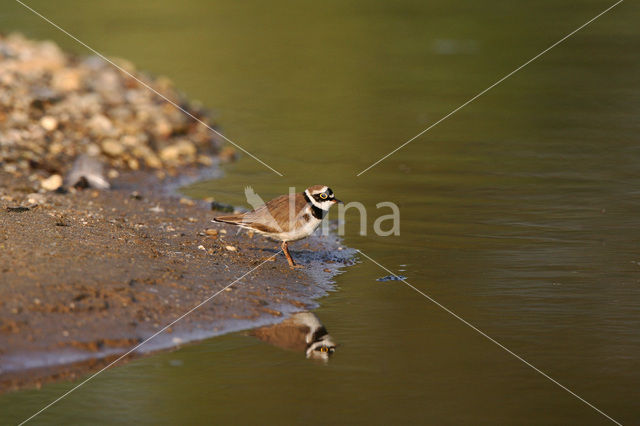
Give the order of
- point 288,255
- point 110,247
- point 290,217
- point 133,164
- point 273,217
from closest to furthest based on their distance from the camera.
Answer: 1. point 110,247
2. point 290,217
3. point 273,217
4. point 288,255
5. point 133,164

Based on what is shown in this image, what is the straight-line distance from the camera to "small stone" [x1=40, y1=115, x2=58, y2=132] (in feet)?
37.0

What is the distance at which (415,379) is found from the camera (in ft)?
18.0

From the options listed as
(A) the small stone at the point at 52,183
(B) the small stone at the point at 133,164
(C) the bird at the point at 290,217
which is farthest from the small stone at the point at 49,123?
(C) the bird at the point at 290,217

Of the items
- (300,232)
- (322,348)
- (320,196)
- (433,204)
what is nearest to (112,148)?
(433,204)

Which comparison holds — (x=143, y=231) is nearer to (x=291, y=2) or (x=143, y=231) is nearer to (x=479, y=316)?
(x=479, y=316)

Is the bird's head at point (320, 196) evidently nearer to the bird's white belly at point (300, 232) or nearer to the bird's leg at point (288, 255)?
the bird's white belly at point (300, 232)

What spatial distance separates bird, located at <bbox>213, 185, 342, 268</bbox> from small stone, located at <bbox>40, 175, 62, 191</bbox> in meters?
2.44

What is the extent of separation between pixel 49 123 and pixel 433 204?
16.5 ft

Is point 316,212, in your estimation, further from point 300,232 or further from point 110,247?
point 110,247

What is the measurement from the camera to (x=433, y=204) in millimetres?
9711

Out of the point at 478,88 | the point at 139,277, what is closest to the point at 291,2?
the point at 478,88

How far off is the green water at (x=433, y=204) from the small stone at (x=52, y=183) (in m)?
1.68

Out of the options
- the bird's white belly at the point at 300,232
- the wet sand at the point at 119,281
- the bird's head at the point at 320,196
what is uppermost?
the bird's head at the point at 320,196

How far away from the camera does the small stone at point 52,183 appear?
9.27m
